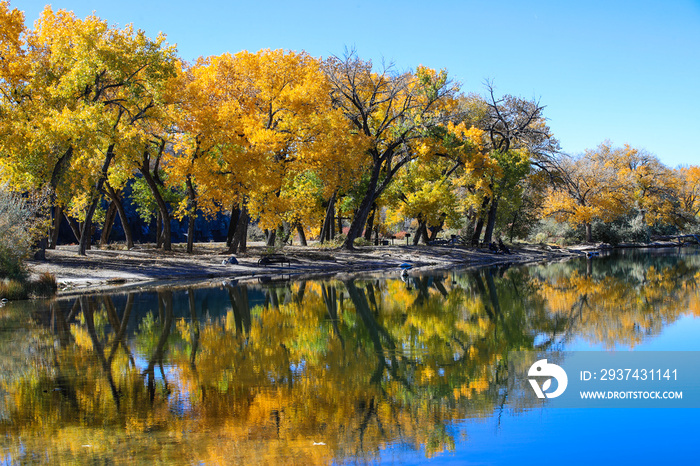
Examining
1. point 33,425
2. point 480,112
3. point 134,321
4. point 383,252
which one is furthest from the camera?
point 480,112

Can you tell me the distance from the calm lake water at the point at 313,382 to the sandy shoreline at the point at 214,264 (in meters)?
5.75

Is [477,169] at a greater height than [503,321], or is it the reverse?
[477,169]

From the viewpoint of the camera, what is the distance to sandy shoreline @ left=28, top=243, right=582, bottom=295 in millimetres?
26062

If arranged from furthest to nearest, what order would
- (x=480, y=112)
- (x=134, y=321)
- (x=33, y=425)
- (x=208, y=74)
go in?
(x=480, y=112) → (x=208, y=74) → (x=134, y=321) → (x=33, y=425)

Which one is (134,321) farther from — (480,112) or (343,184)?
(480,112)

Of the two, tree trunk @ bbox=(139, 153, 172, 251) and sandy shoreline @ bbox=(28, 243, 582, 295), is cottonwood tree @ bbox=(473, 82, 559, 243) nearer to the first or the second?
sandy shoreline @ bbox=(28, 243, 582, 295)

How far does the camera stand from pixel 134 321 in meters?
16.0

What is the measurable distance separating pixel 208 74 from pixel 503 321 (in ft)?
74.1

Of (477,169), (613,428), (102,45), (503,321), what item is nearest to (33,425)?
(613,428)

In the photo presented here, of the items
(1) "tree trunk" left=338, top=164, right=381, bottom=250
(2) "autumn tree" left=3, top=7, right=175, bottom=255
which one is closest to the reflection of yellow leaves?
(2) "autumn tree" left=3, top=7, right=175, bottom=255

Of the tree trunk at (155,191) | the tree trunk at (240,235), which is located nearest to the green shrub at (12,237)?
the tree trunk at (155,191)

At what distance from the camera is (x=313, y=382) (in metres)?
9.94

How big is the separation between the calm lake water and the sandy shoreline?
5.75 metres

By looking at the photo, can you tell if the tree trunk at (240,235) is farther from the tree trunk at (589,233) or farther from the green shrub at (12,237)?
the tree trunk at (589,233)
